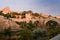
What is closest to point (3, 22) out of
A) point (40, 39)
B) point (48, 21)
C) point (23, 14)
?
point (48, 21)

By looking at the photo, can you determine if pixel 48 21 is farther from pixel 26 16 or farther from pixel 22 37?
pixel 22 37

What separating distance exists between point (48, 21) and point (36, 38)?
26.0 m

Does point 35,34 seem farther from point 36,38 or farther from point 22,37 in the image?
point 22,37

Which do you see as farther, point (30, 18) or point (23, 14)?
point (23, 14)

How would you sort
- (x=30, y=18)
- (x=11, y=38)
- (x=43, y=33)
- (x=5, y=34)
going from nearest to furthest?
(x=43, y=33)
(x=11, y=38)
(x=5, y=34)
(x=30, y=18)

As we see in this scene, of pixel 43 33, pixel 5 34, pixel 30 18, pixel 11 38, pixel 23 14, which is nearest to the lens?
pixel 43 33

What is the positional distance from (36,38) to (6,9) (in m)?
37.5

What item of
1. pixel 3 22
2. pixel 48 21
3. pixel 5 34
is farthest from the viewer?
pixel 48 21

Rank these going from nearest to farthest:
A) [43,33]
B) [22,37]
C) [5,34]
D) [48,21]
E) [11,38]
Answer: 1. [22,37]
2. [43,33]
3. [11,38]
4. [5,34]
5. [48,21]

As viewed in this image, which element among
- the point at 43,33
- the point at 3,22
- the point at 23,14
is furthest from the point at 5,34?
the point at 23,14

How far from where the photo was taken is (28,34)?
14734 millimetres

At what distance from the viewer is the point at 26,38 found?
14.6 metres

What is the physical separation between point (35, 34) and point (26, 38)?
2.43 metres

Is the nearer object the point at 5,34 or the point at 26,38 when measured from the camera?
the point at 26,38
